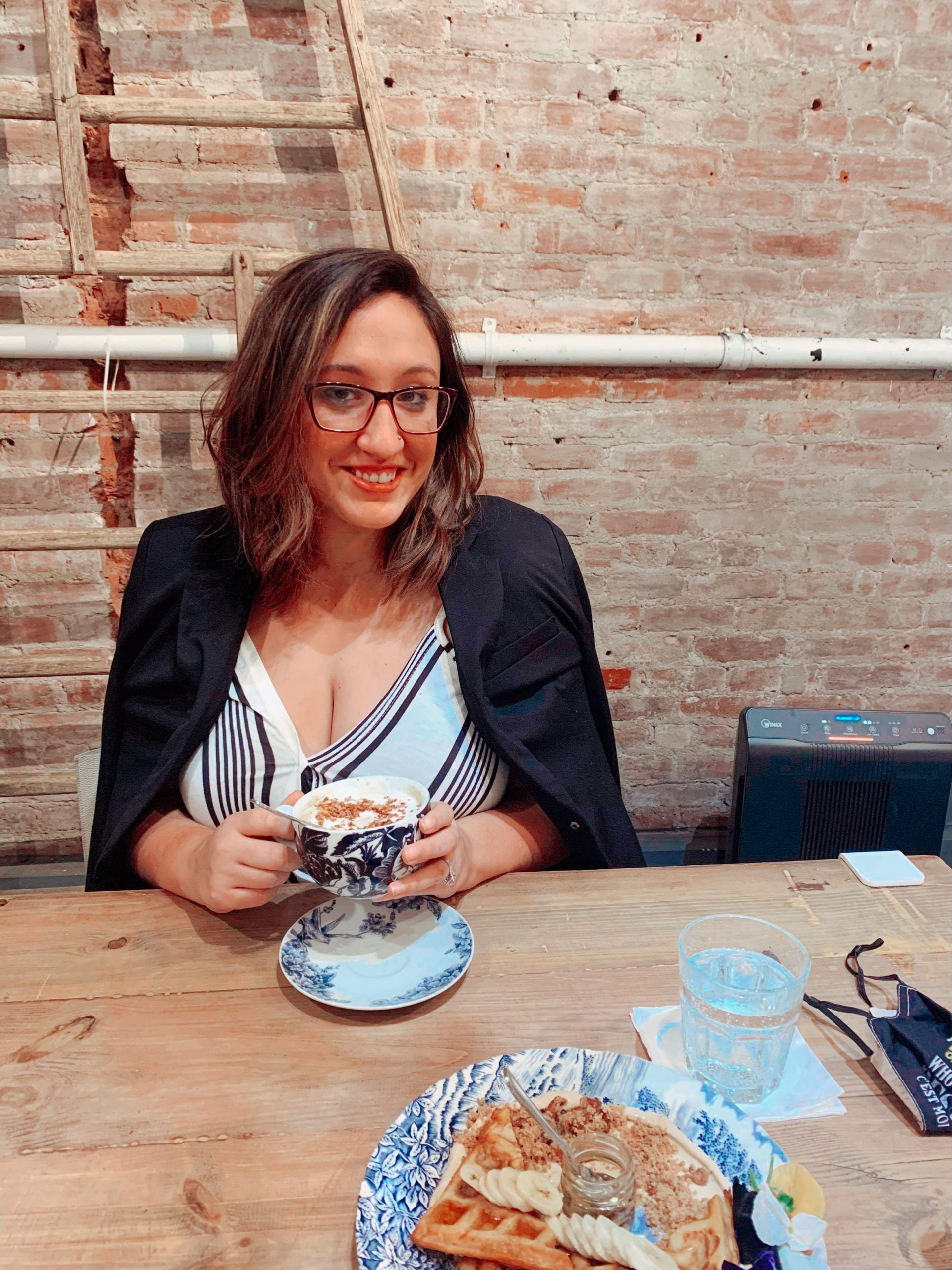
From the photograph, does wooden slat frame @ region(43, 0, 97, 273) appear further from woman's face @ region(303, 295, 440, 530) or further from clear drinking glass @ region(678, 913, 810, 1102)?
clear drinking glass @ region(678, 913, 810, 1102)

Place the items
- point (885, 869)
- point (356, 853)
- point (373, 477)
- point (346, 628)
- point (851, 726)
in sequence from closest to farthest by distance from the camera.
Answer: point (356, 853) → point (885, 869) → point (373, 477) → point (346, 628) → point (851, 726)

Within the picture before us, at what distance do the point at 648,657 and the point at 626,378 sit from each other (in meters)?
0.67

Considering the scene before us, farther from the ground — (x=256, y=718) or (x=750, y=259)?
(x=750, y=259)

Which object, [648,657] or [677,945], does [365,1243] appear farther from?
[648,657]

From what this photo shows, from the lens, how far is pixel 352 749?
1.18m


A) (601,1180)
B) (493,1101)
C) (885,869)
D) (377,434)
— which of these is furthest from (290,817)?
(885,869)

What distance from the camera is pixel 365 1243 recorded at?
595 mm

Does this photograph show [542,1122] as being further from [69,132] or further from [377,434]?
[69,132]

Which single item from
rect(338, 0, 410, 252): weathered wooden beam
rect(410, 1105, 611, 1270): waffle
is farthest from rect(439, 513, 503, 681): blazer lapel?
rect(338, 0, 410, 252): weathered wooden beam

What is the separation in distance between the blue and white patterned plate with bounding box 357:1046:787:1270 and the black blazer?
466 mm

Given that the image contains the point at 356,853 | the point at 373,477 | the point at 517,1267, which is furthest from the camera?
the point at 373,477

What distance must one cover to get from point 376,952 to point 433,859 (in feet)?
0.35

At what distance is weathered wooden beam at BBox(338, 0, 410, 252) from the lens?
1661mm

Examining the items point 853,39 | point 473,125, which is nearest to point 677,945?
point 473,125
